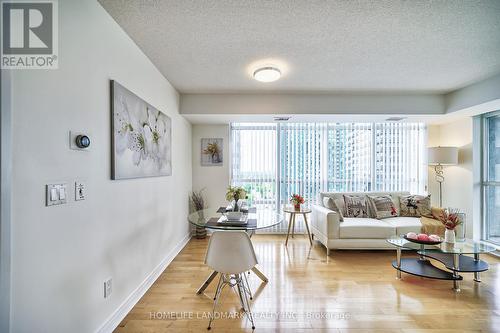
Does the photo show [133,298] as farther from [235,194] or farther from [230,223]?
[235,194]

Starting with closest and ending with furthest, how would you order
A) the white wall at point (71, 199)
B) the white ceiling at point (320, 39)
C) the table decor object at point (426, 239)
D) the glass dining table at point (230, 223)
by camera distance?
1. the white wall at point (71, 199)
2. the white ceiling at point (320, 39)
3. the glass dining table at point (230, 223)
4. the table decor object at point (426, 239)

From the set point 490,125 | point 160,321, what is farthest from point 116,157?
point 490,125

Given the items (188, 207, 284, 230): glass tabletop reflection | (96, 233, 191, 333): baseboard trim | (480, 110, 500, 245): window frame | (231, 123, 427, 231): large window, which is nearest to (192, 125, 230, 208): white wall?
(231, 123, 427, 231): large window

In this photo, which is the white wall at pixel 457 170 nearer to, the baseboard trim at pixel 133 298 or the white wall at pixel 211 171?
the white wall at pixel 211 171

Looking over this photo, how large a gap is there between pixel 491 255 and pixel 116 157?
201 inches

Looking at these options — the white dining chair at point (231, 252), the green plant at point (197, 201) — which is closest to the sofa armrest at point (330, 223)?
the white dining chair at point (231, 252)

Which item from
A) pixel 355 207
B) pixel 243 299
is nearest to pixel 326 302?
pixel 243 299

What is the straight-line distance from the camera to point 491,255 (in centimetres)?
336

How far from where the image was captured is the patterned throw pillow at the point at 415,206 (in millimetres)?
3699

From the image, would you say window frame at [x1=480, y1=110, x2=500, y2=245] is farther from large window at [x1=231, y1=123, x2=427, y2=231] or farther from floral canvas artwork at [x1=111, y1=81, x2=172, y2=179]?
floral canvas artwork at [x1=111, y1=81, x2=172, y2=179]

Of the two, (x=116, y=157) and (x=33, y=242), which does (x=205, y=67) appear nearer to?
(x=116, y=157)

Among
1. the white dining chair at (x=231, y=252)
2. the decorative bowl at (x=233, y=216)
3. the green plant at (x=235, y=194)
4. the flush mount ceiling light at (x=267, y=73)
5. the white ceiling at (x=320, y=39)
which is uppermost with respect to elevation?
the white ceiling at (x=320, y=39)

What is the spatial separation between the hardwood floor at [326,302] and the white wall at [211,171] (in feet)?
5.00

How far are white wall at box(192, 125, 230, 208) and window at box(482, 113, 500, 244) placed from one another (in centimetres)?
435
